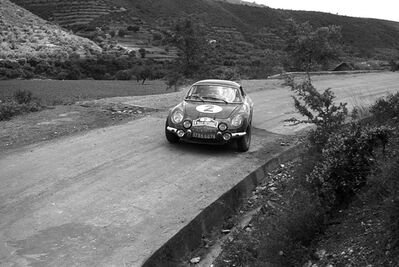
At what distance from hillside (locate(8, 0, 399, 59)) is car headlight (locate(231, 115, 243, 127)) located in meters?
56.2

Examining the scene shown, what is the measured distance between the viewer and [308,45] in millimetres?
34656

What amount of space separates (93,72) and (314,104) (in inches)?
1332

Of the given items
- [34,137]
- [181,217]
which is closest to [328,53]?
[34,137]

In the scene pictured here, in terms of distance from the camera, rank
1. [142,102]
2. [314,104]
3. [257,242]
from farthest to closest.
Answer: [142,102] → [314,104] → [257,242]

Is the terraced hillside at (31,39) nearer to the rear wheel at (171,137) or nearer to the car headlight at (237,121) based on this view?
the rear wheel at (171,137)

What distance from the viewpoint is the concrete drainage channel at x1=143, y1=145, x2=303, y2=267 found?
18.1 ft

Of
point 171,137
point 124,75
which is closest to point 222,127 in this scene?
point 171,137

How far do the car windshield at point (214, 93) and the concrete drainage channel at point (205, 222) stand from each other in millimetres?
1882

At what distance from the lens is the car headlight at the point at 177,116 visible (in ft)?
31.0

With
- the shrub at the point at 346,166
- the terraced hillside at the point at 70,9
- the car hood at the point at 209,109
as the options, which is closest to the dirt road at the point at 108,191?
the car hood at the point at 209,109

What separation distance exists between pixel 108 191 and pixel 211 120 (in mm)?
2965

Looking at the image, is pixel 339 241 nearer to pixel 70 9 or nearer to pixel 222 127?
pixel 222 127

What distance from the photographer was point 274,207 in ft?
21.4

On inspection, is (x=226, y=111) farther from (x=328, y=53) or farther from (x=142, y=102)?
(x=328, y=53)
